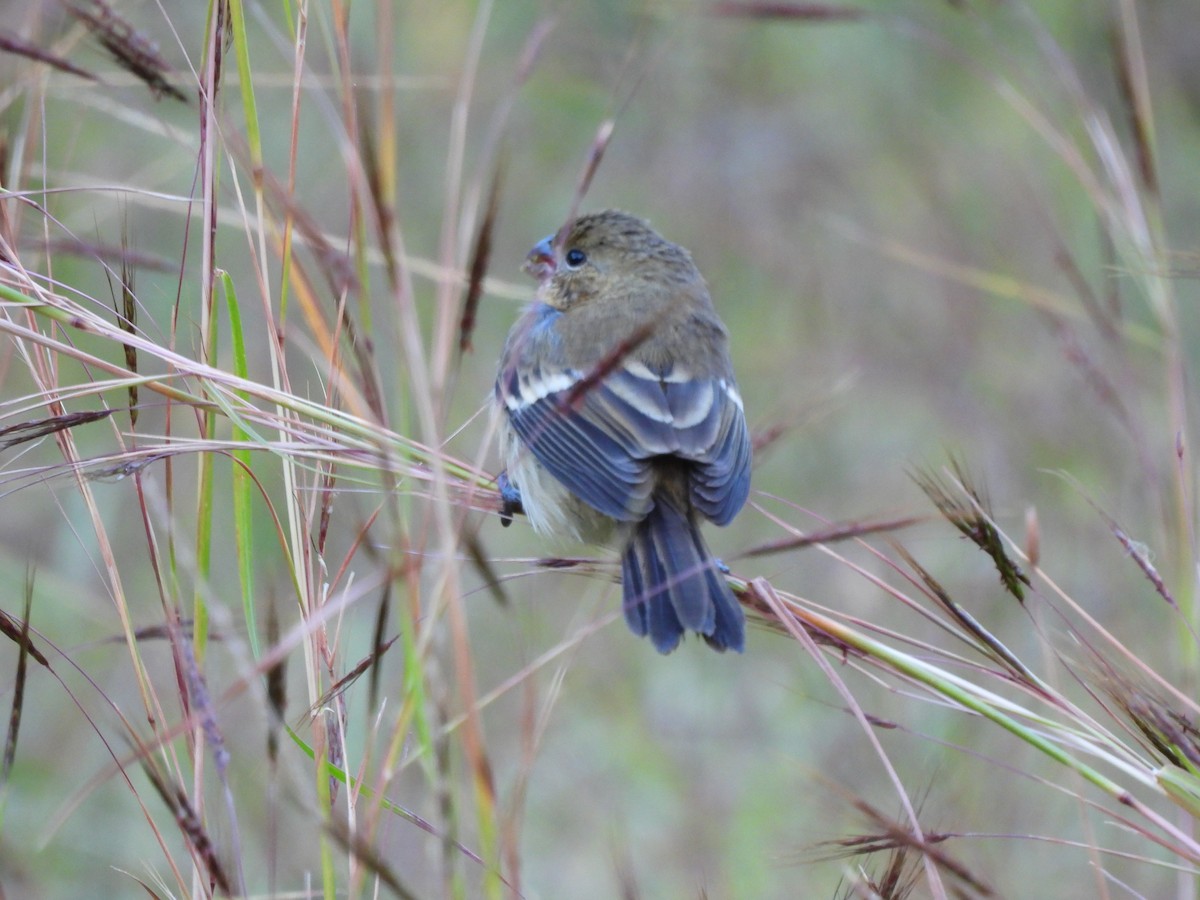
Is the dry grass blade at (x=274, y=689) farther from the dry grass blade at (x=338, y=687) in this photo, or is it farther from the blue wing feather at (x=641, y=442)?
the blue wing feather at (x=641, y=442)

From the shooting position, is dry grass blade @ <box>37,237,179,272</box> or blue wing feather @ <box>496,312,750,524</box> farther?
blue wing feather @ <box>496,312,750,524</box>

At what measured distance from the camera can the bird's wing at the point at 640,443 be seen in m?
3.16

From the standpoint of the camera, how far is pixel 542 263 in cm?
424

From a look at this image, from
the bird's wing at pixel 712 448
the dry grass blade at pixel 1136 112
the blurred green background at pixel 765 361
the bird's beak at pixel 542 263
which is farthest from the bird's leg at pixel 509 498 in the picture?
the dry grass blade at pixel 1136 112

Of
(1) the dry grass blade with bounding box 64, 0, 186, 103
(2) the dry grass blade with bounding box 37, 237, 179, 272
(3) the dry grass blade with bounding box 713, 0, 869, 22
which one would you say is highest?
(3) the dry grass blade with bounding box 713, 0, 869, 22

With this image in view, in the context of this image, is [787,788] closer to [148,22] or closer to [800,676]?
[800,676]

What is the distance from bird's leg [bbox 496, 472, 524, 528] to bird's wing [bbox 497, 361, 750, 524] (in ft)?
0.78

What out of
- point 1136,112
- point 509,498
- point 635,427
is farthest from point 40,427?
point 1136,112

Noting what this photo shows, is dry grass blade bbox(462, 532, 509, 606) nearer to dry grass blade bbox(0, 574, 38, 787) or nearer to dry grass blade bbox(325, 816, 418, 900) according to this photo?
dry grass blade bbox(325, 816, 418, 900)

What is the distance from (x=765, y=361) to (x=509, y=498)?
3.26 metres

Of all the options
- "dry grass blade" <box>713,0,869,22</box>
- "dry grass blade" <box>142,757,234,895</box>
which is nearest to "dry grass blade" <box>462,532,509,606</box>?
"dry grass blade" <box>142,757,234,895</box>

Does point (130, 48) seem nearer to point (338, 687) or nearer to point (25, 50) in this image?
point (25, 50)

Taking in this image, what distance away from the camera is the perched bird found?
2.87 meters

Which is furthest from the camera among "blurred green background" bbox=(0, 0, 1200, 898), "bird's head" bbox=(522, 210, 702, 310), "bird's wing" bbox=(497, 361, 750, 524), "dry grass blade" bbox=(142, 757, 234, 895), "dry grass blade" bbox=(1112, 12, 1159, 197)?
"blurred green background" bbox=(0, 0, 1200, 898)
